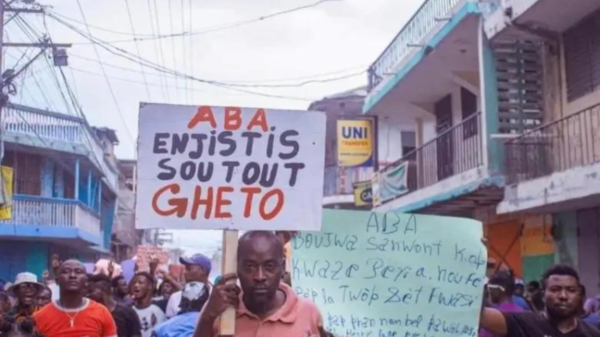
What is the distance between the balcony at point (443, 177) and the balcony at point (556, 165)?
0.60 m

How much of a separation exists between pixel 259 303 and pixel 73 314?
2.38m

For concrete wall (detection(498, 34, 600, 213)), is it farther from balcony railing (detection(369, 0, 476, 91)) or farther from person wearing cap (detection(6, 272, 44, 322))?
person wearing cap (detection(6, 272, 44, 322))

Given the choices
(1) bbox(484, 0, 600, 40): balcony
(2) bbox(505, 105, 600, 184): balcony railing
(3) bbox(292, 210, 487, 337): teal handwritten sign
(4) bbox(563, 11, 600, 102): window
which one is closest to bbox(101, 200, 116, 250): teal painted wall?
(2) bbox(505, 105, 600, 184): balcony railing

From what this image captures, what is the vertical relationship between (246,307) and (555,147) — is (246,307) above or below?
below

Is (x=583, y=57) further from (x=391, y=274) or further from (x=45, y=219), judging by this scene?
(x=45, y=219)

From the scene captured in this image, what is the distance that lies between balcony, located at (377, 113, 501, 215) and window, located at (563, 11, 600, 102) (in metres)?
1.79

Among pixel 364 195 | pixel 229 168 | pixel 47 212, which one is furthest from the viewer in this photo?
pixel 47 212

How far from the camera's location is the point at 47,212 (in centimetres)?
2694

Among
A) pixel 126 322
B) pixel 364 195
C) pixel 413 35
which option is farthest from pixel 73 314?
pixel 364 195

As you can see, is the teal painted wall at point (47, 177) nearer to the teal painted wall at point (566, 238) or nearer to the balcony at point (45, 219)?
the balcony at point (45, 219)

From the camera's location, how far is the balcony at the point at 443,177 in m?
14.5

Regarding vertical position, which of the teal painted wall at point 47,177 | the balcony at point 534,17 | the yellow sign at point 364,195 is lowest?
the yellow sign at point 364,195

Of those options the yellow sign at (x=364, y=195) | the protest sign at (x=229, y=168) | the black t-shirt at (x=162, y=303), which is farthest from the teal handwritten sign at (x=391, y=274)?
the yellow sign at (x=364, y=195)

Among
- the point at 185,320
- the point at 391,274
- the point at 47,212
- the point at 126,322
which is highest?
the point at 47,212
